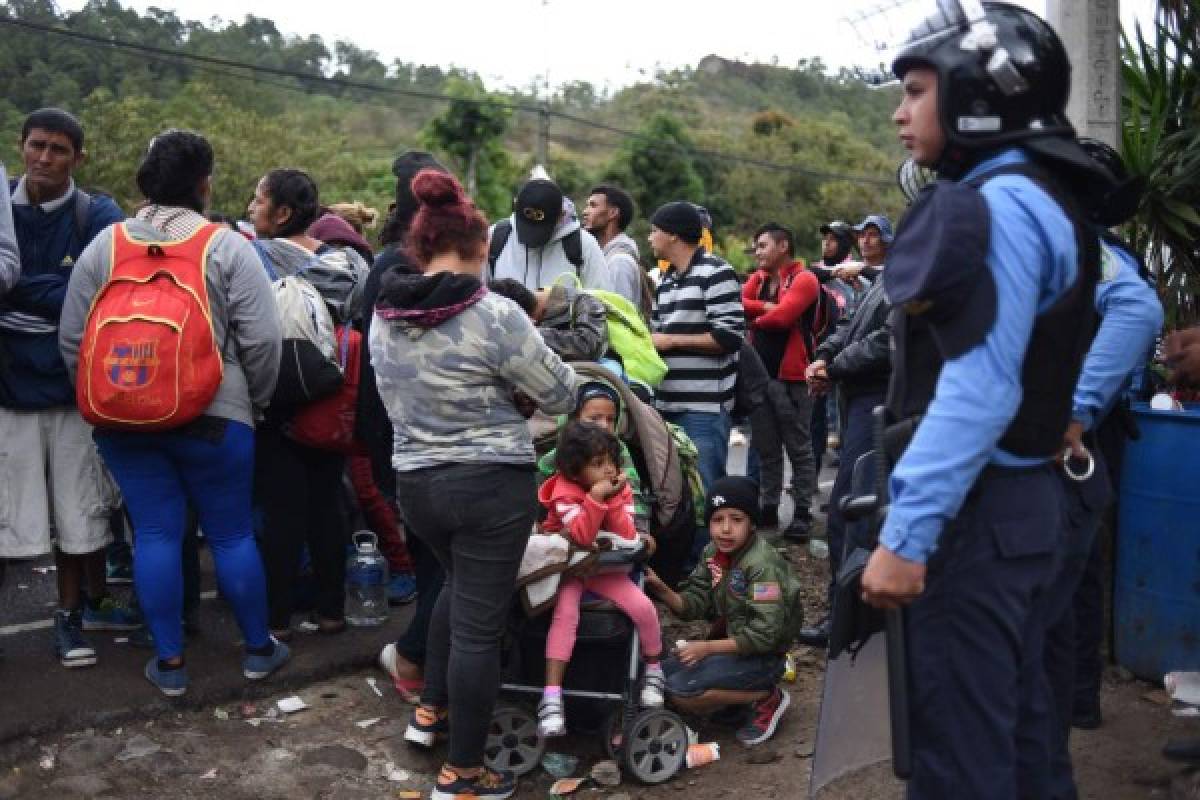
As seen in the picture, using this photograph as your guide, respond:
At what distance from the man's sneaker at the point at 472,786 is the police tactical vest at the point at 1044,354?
2.18 meters

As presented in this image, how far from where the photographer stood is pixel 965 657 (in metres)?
2.60

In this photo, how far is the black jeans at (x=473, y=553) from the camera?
391 centimetres

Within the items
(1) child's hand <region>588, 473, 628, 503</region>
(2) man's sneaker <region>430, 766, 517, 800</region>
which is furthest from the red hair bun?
(2) man's sneaker <region>430, 766, 517, 800</region>

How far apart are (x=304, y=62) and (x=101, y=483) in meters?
58.4

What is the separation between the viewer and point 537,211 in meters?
5.89

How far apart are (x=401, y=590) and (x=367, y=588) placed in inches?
13.4

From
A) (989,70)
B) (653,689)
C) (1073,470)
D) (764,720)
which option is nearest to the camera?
(989,70)

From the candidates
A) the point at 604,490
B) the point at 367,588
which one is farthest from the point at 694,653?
the point at 367,588

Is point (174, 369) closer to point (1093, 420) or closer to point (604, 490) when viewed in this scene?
point (604, 490)

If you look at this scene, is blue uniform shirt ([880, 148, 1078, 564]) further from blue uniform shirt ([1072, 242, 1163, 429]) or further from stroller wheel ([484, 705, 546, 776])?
stroller wheel ([484, 705, 546, 776])

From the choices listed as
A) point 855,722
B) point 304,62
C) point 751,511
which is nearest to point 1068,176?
point 855,722

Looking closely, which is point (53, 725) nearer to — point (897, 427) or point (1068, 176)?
point (897, 427)

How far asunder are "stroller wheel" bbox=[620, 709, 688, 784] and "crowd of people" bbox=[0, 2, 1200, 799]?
123 mm

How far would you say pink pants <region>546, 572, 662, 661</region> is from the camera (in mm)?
4379
